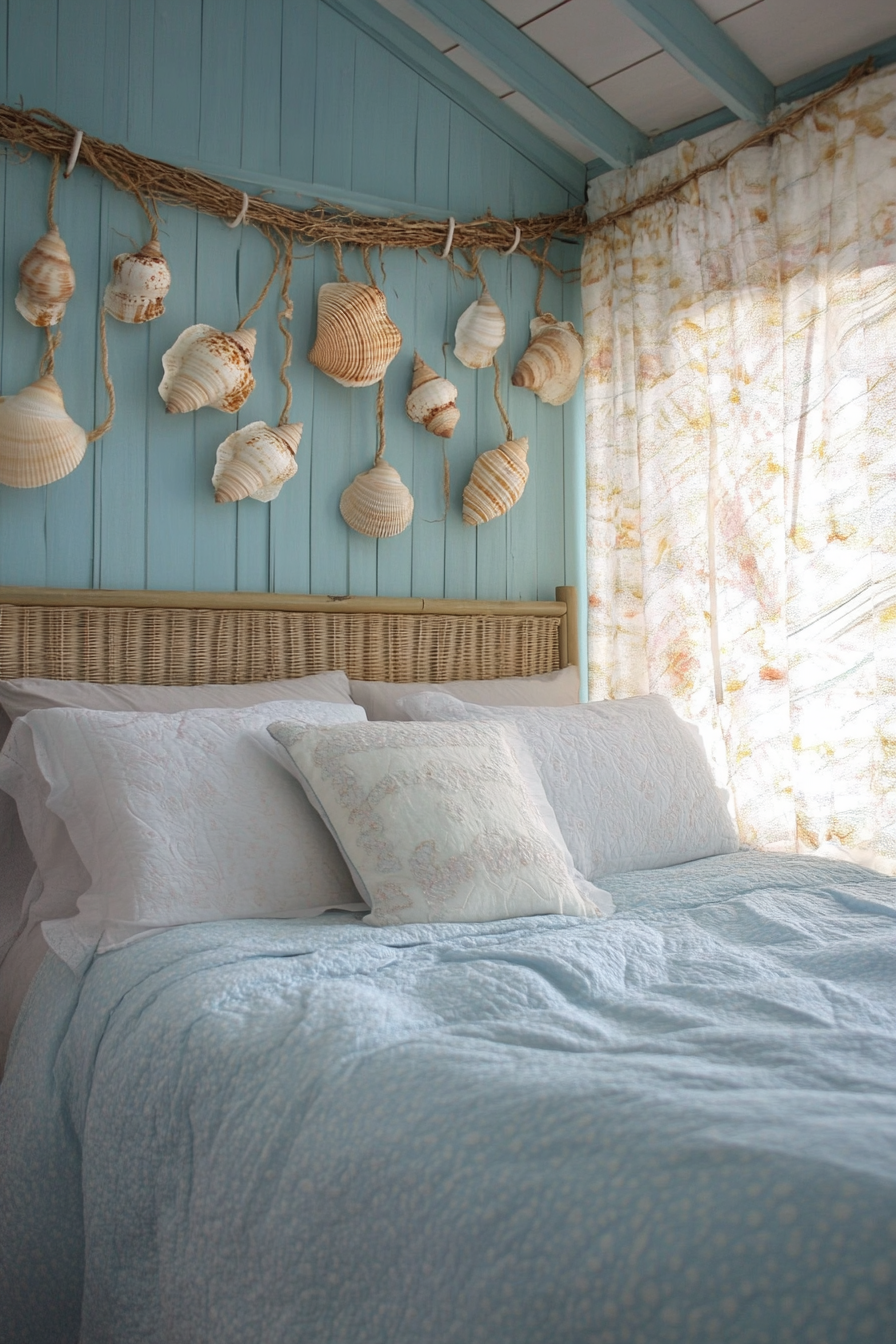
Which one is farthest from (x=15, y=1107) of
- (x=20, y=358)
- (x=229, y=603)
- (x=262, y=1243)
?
(x=20, y=358)

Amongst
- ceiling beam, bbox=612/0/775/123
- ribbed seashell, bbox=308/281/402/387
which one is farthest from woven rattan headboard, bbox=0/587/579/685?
ceiling beam, bbox=612/0/775/123

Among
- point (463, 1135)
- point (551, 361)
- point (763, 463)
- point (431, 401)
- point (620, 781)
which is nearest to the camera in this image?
point (463, 1135)

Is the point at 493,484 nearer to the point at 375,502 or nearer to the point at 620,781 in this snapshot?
the point at 375,502

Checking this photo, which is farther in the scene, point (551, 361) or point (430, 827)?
point (551, 361)

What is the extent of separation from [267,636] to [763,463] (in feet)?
4.02

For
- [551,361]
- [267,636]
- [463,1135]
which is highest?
[551,361]

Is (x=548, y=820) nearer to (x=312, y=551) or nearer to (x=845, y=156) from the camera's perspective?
(x=312, y=551)

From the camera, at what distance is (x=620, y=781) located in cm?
208

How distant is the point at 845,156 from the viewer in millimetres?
2291

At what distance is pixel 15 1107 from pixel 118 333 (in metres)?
1.51

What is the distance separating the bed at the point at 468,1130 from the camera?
28.4 inches

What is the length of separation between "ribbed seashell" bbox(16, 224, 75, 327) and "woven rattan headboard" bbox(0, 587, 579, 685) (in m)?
0.54

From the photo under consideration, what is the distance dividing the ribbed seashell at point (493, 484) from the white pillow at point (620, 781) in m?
0.68

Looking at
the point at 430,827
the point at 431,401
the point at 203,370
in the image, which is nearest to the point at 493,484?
the point at 431,401
